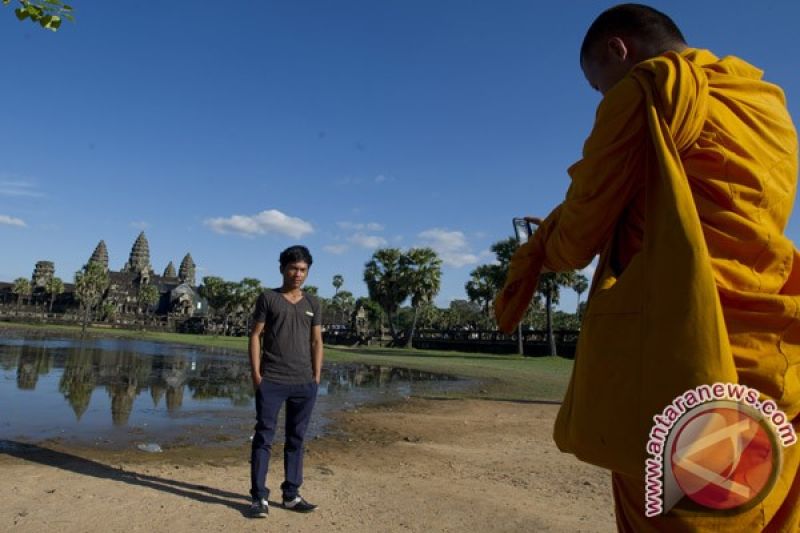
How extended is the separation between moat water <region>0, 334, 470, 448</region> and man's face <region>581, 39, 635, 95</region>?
6.41 m

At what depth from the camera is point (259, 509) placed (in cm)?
412

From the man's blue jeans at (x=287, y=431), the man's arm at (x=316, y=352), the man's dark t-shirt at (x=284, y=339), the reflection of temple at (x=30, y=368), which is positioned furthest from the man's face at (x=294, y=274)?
the reflection of temple at (x=30, y=368)

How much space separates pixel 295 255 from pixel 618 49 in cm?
377

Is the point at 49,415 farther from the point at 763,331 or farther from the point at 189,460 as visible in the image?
the point at 763,331

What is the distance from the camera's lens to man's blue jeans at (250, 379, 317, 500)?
14.2ft

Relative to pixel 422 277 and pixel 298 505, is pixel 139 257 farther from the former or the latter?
pixel 298 505

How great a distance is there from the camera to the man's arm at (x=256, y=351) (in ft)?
15.1

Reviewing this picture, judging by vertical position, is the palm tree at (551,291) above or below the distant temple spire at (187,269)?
below

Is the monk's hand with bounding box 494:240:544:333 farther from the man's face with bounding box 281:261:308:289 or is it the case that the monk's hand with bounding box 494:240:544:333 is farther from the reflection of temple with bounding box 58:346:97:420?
the reflection of temple with bounding box 58:346:97:420

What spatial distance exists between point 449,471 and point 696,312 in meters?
5.00

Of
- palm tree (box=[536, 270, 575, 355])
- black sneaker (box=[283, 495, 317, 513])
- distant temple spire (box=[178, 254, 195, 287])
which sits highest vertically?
distant temple spire (box=[178, 254, 195, 287])

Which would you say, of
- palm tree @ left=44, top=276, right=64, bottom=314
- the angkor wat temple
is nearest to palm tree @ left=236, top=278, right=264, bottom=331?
the angkor wat temple

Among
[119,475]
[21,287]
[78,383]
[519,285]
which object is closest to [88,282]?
[21,287]

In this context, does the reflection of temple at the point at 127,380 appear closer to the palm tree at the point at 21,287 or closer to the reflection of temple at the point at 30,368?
the reflection of temple at the point at 30,368
